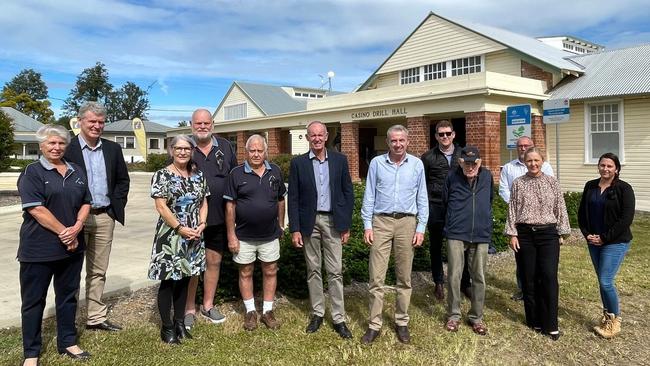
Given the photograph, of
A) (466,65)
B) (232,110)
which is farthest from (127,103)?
(466,65)

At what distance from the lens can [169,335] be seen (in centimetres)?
414

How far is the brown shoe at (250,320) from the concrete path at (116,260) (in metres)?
1.88

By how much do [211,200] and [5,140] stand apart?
583 inches

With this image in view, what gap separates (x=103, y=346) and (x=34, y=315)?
0.67 m

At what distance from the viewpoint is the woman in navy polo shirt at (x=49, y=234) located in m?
3.57

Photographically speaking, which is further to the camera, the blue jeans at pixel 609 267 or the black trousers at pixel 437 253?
the black trousers at pixel 437 253

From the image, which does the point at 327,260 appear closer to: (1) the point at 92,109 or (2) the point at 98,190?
(2) the point at 98,190

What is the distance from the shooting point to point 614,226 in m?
4.29

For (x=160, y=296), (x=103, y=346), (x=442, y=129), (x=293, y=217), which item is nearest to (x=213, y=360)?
(x=160, y=296)

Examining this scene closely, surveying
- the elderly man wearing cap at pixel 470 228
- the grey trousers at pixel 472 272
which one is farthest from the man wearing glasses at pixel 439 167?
the grey trousers at pixel 472 272

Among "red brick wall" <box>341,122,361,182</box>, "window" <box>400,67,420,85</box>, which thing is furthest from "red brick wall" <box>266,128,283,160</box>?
"window" <box>400,67,420,85</box>

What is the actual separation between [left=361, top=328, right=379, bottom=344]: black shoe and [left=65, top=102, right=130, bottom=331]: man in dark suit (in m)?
2.29

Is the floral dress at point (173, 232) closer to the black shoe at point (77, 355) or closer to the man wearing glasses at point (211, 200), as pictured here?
the man wearing glasses at point (211, 200)

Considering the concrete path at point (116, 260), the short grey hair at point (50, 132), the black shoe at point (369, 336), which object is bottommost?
the black shoe at point (369, 336)
